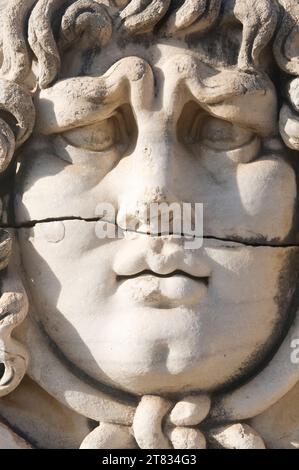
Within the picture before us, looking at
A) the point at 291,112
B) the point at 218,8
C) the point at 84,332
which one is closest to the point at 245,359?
the point at 84,332

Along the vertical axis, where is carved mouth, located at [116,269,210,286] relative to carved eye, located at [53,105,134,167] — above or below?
below

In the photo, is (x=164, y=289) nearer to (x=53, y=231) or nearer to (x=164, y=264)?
(x=164, y=264)

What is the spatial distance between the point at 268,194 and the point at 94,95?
440 millimetres

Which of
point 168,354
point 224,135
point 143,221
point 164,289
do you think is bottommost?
point 168,354

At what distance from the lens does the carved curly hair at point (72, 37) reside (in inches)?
124

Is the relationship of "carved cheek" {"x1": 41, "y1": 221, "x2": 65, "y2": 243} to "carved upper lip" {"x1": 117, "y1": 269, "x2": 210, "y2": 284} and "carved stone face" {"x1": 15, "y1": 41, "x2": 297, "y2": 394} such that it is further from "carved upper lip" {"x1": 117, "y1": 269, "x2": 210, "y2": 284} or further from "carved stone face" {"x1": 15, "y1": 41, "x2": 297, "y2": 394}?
"carved upper lip" {"x1": 117, "y1": 269, "x2": 210, "y2": 284}

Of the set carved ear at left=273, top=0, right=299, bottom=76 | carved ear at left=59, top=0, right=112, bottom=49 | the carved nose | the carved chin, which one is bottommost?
the carved chin

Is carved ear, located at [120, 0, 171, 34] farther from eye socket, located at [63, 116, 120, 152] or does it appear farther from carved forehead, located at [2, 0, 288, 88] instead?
eye socket, located at [63, 116, 120, 152]

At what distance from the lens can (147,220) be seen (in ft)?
10.2

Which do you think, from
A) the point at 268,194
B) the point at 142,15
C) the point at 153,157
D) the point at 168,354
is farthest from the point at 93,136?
the point at 168,354

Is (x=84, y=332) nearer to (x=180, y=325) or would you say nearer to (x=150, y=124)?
(x=180, y=325)

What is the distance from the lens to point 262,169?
10.5 feet

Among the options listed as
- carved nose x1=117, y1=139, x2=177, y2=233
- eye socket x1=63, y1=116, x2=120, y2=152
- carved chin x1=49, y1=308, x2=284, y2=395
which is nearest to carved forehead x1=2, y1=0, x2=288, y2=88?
eye socket x1=63, y1=116, x2=120, y2=152

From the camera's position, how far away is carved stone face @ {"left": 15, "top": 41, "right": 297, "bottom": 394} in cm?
312
